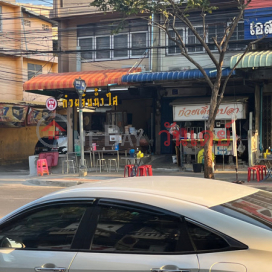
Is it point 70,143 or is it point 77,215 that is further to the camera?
point 70,143

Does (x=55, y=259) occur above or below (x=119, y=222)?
below

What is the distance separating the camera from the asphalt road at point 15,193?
9.94 metres

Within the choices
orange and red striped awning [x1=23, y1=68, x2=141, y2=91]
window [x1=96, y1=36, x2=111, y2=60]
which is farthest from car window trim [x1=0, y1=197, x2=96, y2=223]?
window [x1=96, y1=36, x2=111, y2=60]

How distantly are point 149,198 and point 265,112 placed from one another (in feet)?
51.6

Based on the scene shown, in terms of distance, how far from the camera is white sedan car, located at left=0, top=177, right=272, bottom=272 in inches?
101

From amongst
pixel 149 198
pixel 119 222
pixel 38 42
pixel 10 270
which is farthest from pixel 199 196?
pixel 38 42

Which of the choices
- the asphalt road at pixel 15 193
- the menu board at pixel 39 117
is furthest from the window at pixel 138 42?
the menu board at pixel 39 117

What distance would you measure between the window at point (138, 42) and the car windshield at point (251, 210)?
16742 mm

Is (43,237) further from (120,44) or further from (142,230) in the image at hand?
(120,44)

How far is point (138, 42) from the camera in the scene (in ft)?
63.3

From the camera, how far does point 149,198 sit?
9.37 feet

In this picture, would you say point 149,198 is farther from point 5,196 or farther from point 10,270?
point 5,196

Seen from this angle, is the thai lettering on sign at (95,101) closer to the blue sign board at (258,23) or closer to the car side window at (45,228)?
the blue sign board at (258,23)

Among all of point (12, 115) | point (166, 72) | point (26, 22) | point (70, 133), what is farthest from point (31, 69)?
point (166, 72)
